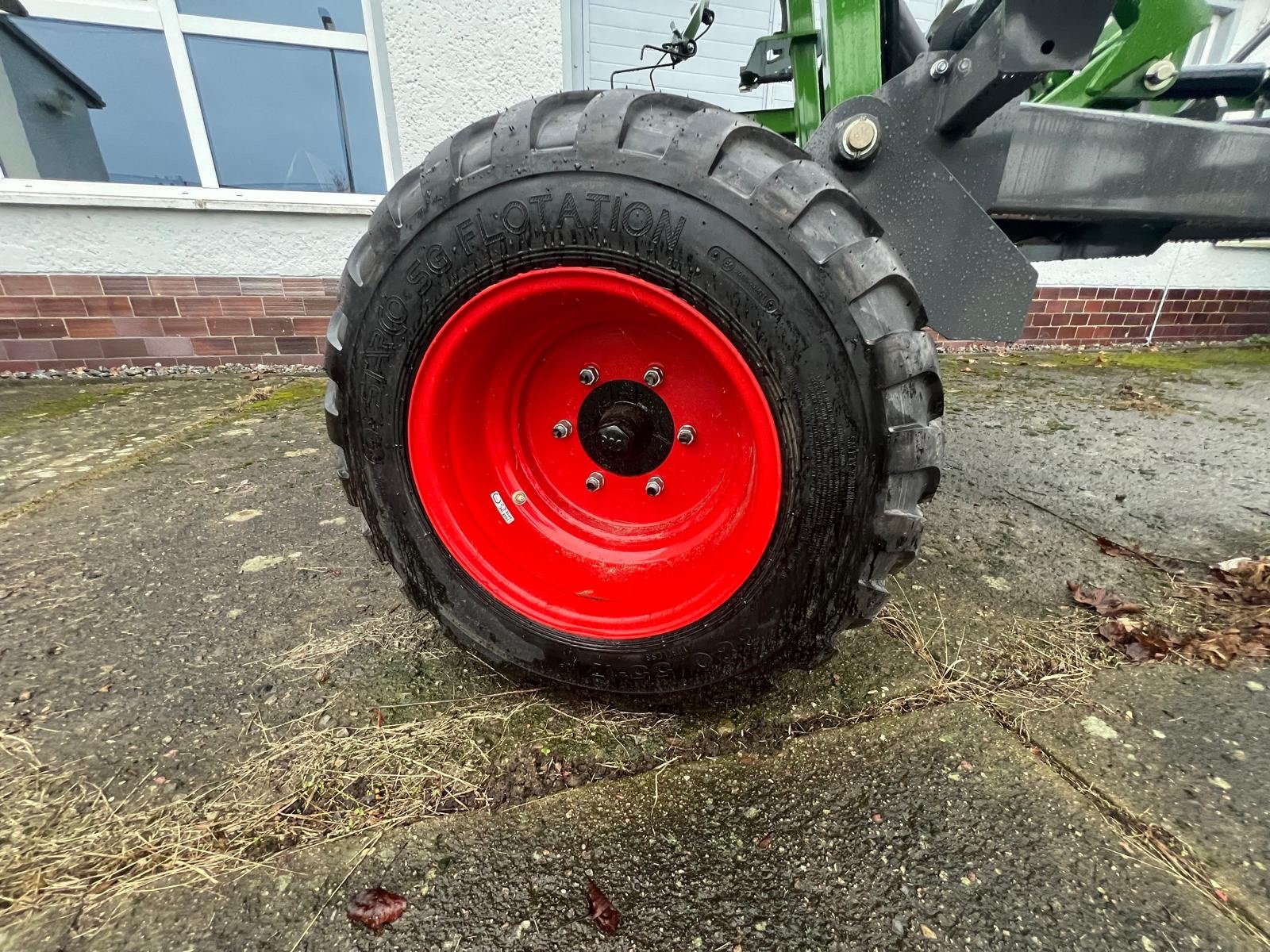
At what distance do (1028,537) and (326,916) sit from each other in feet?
7.59

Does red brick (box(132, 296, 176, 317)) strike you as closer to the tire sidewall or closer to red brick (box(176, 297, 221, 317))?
red brick (box(176, 297, 221, 317))

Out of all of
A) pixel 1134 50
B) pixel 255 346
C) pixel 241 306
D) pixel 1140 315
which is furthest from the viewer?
pixel 1140 315

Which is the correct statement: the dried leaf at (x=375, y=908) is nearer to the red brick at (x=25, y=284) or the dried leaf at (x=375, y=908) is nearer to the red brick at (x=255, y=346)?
the red brick at (x=255, y=346)

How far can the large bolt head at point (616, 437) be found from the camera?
139cm

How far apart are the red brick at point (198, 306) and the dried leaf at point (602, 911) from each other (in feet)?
15.4

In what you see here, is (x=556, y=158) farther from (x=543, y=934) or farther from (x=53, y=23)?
(x=53, y=23)

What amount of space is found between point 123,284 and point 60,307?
1.35 ft

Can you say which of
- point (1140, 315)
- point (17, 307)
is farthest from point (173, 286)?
point (1140, 315)

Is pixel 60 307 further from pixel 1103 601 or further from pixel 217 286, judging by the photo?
pixel 1103 601

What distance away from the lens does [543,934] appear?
95 centimetres

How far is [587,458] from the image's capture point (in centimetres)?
149

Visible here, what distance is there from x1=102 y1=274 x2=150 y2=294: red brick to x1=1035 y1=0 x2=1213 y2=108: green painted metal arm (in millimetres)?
5105

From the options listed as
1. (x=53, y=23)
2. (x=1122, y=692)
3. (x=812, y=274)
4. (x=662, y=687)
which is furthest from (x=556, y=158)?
(x=53, y=23)

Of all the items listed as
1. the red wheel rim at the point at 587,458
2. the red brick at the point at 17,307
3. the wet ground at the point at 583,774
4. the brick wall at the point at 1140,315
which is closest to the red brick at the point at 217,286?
the red brick at the point at 17,307
